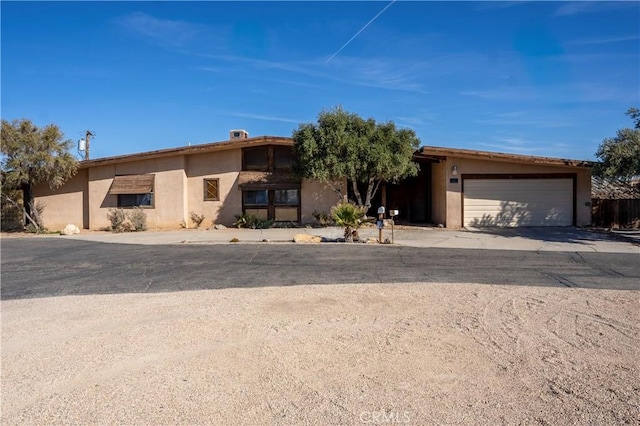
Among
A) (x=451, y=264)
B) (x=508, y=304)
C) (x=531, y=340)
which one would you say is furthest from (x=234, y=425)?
(x=451, y=264)

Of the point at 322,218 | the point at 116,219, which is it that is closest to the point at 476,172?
the point at 322,218

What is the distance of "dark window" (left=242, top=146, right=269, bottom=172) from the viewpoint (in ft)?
77.4

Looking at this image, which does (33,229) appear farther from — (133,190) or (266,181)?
(266,181)

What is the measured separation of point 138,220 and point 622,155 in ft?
65.9

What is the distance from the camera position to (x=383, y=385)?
14.0 feet

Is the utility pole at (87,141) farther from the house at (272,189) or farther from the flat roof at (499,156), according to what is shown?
the flat roof at (499,156)

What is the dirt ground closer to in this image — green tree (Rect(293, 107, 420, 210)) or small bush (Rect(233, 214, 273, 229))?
green tree (Rect(293, 107, 420, 210))

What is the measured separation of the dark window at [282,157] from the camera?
23.4 metres

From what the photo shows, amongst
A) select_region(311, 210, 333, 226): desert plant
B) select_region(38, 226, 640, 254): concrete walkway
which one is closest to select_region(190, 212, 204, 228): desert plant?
select_region(38, 226, 640, 254): concrete walkway

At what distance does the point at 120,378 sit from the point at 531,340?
4332 millimetres

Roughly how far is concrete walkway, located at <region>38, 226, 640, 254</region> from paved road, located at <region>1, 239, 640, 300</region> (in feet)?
4.47

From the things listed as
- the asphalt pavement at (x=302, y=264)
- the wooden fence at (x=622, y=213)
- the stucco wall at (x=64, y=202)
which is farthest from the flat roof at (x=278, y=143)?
the asphalt pavement at (x=302, y=264)

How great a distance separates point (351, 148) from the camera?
19.8 metres

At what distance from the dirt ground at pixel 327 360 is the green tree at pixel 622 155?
11.1 metres
